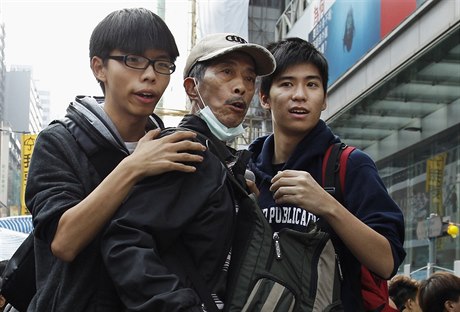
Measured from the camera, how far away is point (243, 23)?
101ft

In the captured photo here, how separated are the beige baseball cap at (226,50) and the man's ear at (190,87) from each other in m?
0.04

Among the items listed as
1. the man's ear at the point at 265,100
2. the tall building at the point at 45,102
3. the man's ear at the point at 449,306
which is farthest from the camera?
the tall building at the point at 45,102

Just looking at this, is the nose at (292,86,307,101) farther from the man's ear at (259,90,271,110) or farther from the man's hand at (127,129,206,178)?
the man's hand at (127,129,206,178)

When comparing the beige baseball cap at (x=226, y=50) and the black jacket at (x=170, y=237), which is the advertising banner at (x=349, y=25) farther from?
the black jacket at (x=170, y=237)

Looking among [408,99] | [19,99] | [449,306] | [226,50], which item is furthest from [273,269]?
[19,99]

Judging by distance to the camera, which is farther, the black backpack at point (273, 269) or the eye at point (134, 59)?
the eye at point (134, 59)

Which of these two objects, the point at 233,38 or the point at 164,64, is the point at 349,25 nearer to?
the point at 233,38

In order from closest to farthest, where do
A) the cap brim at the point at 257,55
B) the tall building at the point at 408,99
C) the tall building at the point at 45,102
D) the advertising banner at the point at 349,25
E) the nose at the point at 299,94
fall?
1. the cap brim at the point at 257,55
2. the nose at the point at 299,94
3. the tall building at the point at 408,99
4. the advertising banner at the point at 349,25
5. the tall building at the point at 45,102

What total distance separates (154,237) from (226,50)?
0.78 metres

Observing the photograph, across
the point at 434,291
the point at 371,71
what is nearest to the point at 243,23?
the point at 371,71

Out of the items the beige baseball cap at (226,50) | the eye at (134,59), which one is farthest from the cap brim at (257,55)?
the eye at (134,59)

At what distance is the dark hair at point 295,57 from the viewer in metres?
3.08

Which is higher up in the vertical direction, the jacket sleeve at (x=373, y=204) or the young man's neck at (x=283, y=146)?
the young man's neck at (x=283, y=146)

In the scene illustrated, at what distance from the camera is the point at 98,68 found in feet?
8.82
